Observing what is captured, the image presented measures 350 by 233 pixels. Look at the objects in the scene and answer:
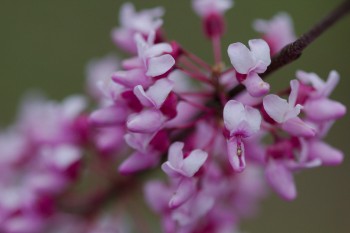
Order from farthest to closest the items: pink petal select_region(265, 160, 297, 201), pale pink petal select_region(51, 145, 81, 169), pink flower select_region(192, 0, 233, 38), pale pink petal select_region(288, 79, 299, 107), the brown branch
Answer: pale pink petal select_region(51, 145, 81, 169) < pink flower select_region(192, 0, 233, 38) < pink petal select_region(265, 160, 297, 201) < pale pink petal select_region(288, 79, 299, 107) < the brown branch

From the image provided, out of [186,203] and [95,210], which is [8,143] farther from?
[186,203]

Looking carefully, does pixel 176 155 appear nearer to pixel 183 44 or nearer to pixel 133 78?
pixel 133 78

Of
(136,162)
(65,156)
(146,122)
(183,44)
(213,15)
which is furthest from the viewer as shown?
(183,44)

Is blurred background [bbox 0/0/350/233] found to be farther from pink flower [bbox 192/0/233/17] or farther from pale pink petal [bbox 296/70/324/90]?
pale pink petal [bbox 296/70/324/90]

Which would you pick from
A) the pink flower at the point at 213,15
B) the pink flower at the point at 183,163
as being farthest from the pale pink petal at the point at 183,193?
the pink flower at the point at 213,15

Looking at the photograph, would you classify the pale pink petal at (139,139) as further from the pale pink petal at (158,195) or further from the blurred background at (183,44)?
the blurred background at (183,44)

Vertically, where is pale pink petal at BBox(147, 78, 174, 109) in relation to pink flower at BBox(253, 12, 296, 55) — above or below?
above

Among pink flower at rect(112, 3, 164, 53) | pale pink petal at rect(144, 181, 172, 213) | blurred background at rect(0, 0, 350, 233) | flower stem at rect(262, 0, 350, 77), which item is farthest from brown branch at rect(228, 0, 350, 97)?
blurred background at rect(0, 0, 350, 233)

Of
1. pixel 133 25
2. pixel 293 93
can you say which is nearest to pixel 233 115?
pixel 293 93
